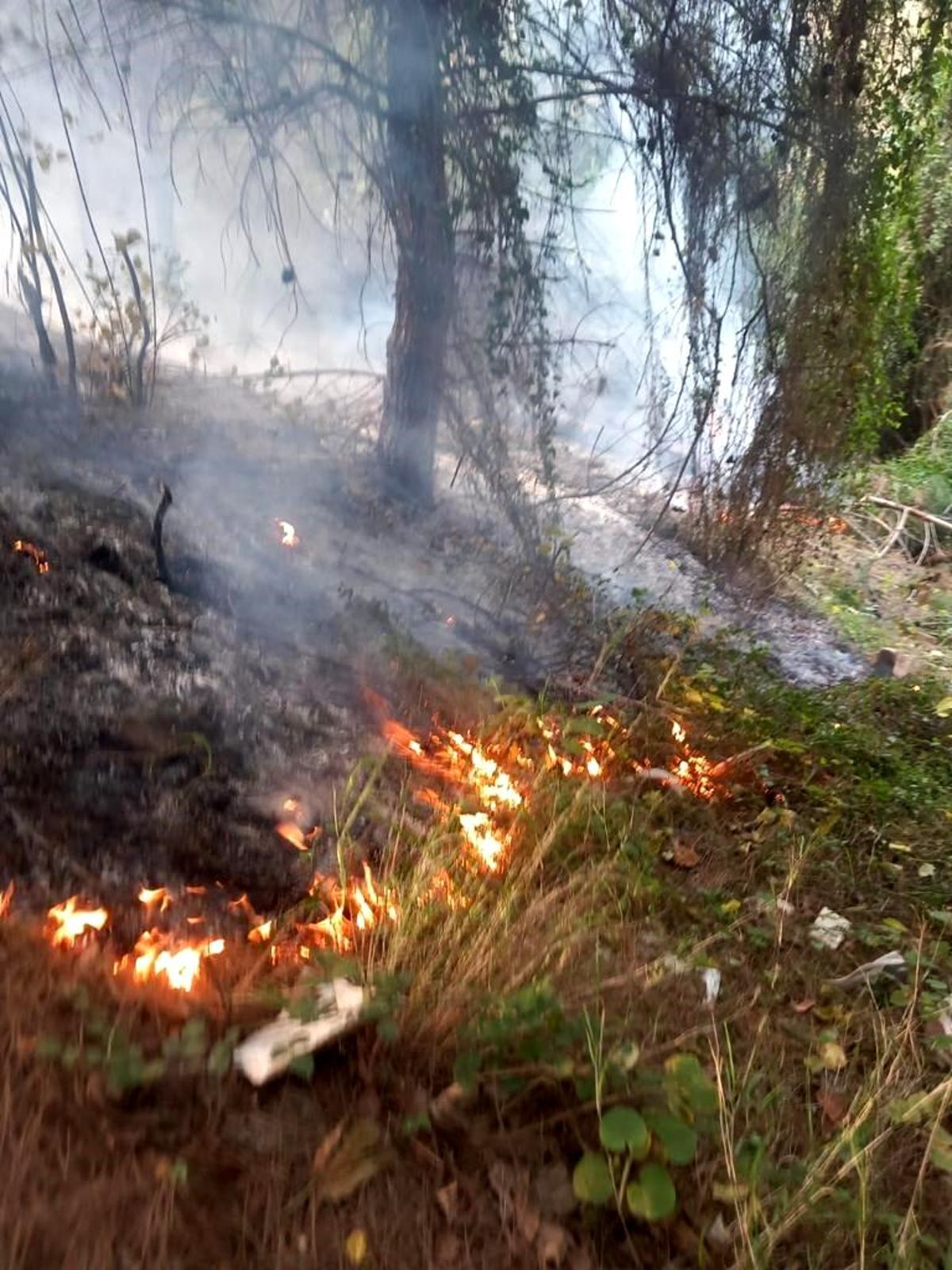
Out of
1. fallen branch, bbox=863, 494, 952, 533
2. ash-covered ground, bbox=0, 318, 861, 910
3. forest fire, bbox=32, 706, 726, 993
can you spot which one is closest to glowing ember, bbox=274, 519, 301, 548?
ash-covered ground, bbox=0, 318, 861, 910

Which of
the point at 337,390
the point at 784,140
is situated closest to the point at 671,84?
the point at 784,140

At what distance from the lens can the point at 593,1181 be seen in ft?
5.26

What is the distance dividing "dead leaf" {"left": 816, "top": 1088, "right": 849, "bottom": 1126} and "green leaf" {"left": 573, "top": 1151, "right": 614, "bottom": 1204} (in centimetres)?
65

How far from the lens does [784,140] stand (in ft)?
14.1

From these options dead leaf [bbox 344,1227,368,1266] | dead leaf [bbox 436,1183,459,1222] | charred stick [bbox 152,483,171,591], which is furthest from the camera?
charred stick [bbox 152,483,171,591]

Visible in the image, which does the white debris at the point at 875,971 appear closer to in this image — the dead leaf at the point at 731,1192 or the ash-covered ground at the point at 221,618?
the dead leaf at the point at 731,1192

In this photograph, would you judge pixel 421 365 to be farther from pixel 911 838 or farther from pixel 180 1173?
pixel 180 1173

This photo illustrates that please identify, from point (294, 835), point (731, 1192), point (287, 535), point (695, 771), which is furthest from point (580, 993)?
point (287, 535)

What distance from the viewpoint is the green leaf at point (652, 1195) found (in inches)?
61.2

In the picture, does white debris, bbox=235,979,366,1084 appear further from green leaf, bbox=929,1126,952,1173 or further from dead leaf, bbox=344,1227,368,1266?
green leaf, bbox=929,1126,952,1173

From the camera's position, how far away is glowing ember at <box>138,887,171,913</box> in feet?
6.95

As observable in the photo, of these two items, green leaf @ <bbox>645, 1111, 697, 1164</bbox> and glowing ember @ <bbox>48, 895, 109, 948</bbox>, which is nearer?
green leaf @ <bbox>645, 1111, 697, 1164</bbox>

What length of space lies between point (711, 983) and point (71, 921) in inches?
57.8

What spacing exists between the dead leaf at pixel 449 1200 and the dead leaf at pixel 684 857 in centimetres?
151
